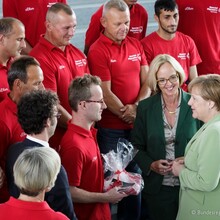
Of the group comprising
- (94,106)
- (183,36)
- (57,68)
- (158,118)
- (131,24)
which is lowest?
(158,118)

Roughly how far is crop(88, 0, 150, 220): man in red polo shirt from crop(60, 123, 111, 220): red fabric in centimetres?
110

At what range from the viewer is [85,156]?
4121 millimetres

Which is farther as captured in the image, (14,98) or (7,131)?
(14,98)

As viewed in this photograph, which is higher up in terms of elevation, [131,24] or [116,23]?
[116,23]

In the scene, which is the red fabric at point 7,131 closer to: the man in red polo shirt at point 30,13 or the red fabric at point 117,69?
the red fabric at point 117,69

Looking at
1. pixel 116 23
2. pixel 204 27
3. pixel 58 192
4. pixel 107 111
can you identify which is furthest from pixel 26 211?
pixel 204 27

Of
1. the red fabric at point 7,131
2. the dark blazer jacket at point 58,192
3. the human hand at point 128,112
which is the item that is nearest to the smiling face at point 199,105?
the dark blazer jacket at point 58,192

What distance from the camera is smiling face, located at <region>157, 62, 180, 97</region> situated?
15.6 ft

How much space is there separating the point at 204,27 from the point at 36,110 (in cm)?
338

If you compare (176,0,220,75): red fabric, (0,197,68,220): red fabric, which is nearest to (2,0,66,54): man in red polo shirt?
(176,0,220,75): red fabric

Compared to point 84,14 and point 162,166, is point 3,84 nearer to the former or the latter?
point 162,166

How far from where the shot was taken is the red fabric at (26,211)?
120 inches

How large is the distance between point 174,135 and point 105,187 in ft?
2.58

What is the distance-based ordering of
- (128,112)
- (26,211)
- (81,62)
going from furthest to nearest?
(128,112) < (81,62) < (26,211)
